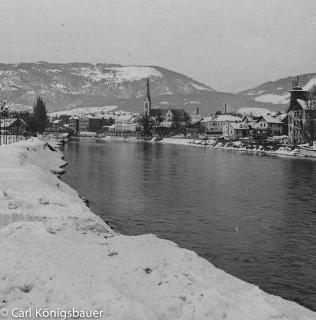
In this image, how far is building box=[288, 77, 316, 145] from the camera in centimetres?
11738

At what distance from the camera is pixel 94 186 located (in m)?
42.5

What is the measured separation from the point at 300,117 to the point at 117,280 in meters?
118

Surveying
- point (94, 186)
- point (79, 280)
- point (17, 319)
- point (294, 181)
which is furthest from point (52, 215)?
point (294, 181)

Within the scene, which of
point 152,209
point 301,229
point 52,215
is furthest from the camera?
point 152,209

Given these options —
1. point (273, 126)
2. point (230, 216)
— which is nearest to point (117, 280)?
point (230, 216)

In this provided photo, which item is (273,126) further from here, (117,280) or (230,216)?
(117,280)

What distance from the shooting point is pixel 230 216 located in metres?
29.5

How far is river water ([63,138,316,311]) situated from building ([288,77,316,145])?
66.3 metres

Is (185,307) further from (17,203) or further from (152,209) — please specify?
(152,209)

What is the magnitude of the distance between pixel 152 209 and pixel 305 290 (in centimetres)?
1561

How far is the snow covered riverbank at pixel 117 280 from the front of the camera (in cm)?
1182

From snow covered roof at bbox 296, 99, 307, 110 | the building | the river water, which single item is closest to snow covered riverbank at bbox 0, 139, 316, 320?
the river water

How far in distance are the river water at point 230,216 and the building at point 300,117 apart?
66.3 metres

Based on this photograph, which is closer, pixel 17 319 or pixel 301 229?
pixel 17 319
